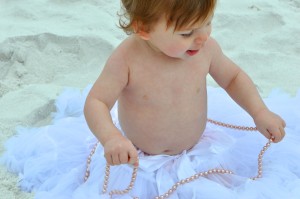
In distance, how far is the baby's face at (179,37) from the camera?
129 cm

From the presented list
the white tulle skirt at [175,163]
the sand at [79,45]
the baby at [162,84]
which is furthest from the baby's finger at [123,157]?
the sand at [79,45]

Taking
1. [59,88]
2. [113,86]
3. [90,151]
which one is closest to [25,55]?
[59,88]

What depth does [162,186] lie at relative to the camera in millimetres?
1438

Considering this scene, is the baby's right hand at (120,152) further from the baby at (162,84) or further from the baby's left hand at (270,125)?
the baby's left hand at (270,125)

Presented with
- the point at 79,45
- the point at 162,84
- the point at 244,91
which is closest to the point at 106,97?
the point at 162,84

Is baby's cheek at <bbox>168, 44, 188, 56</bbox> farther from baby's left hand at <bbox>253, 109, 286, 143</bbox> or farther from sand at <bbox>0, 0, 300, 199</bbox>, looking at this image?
sand at <bbox>0, 0, 300, 199</bbox>

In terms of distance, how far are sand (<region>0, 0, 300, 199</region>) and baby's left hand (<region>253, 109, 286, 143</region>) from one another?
20.7 inches

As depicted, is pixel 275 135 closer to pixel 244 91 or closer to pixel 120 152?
pixel 244 91

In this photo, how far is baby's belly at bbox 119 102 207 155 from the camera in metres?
1.46

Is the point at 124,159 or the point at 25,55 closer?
the point at 124,159

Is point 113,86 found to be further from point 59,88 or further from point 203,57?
point 59,88

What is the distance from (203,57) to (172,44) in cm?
18

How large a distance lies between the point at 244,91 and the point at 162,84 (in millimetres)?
255

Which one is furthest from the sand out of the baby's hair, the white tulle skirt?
the baby's hair
